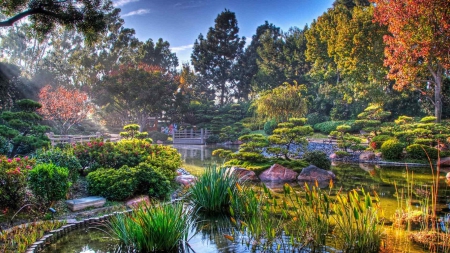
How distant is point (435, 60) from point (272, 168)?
42.5ft

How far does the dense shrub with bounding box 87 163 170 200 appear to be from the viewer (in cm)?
664

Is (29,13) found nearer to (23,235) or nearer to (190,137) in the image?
(23,235)

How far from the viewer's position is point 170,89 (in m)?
29.4

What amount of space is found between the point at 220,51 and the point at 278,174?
3079cm

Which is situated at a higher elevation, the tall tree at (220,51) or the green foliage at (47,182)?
the tall tree at (220,51)

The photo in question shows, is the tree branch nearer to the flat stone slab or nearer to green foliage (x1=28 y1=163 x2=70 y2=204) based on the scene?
green foliage (x1=28 y1=163 x2=70 y2=204)

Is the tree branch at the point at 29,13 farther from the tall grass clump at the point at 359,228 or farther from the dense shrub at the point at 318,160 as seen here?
the dense shrub at the point at 318,160

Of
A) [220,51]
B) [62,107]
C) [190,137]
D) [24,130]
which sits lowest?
[190,137]

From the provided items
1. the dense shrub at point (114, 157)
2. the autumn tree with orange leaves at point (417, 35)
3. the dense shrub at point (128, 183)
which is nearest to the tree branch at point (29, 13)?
the dense shrub at point (114, 157)

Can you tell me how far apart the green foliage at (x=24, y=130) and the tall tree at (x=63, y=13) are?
2.89 meters

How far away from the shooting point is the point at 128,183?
6660 mm

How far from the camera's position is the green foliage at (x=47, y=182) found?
531 cm

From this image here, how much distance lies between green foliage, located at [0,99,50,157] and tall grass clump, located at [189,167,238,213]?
638 cm

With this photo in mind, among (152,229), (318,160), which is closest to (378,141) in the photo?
(318,160)
